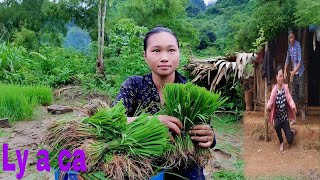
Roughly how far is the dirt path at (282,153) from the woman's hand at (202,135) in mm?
2746

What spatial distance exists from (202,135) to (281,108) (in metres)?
3.02

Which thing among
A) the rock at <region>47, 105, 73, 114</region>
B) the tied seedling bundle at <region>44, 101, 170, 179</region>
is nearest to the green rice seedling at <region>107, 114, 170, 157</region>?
the tied seedling bundle at <region>44, 101, 170, 179</region>

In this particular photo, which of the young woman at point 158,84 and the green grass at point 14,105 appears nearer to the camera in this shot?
the young woman at point 158,84

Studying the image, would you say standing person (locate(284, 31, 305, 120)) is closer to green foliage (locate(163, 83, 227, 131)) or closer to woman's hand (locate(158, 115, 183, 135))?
green foliage (locate(163, 83, 227, 131))

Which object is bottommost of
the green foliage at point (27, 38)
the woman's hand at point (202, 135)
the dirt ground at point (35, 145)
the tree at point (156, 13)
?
the dirt ground at point (35, 145)

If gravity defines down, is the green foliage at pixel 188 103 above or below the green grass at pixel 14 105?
above

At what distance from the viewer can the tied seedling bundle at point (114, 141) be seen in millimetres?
1290

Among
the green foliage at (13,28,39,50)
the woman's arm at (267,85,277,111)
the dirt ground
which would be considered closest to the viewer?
the dirt ground

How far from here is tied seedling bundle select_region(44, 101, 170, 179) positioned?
4.23 feet

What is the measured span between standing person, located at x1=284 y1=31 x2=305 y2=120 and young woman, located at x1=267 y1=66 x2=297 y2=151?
0.23 ft

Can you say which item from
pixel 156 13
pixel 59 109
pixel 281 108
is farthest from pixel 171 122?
pixel 156 13

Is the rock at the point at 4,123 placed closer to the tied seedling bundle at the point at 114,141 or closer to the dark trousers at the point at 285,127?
the dark trousers at the point at 285,127

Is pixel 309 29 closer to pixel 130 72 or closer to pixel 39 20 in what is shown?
pixel 130 72

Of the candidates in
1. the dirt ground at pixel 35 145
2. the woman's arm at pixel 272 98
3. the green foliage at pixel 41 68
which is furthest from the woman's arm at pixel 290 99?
the green foliage at pixel 41 68
